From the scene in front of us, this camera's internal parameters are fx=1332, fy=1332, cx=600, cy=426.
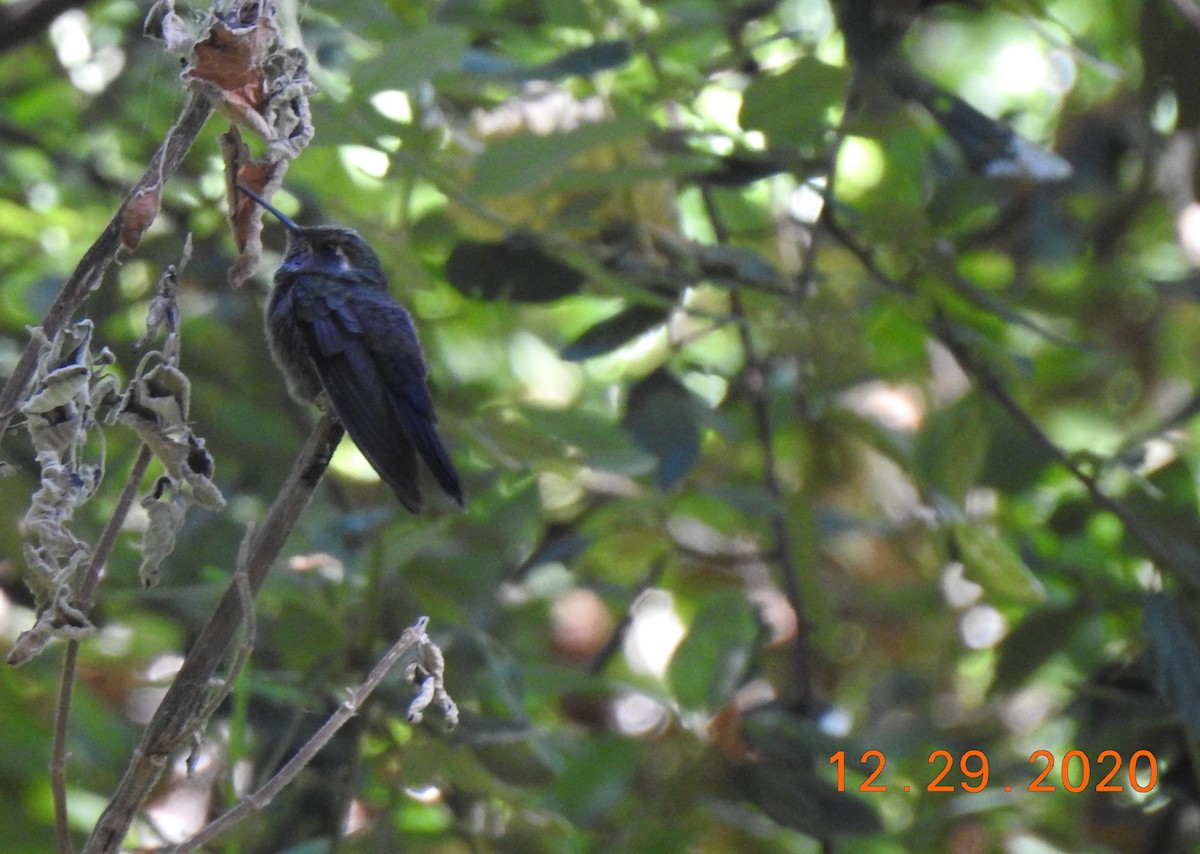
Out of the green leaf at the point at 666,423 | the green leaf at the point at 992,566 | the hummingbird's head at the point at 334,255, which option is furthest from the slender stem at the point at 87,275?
the green leaf at the point at 992,566

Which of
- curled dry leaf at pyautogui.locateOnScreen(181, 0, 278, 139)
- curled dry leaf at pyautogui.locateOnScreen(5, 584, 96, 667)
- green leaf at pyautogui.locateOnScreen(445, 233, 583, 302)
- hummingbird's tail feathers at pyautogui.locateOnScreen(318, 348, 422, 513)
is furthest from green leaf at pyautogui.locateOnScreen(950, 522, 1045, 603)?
curled dry leaf at pyautogui.locateOnScreen(5, 584, 96, 667)

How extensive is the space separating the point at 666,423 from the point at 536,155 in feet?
2.38

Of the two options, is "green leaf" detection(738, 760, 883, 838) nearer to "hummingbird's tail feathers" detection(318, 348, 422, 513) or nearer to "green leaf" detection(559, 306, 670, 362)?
"green leaf" detection(559, 306, 670, 362)

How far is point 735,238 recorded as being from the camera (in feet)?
11.1

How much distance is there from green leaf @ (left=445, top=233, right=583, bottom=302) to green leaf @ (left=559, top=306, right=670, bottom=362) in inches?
4.2

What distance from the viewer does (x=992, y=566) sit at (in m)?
2.39

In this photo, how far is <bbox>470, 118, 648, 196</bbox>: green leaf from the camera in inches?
89.5

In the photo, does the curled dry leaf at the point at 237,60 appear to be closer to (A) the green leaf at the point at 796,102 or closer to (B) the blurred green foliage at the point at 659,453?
(B) the blurred green foliage at the point at 659,453

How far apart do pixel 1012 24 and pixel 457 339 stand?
236 cm

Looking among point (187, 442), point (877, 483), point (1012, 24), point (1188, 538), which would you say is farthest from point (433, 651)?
point (1012, 24)

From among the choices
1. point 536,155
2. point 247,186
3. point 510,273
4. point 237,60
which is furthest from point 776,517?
point 237,60

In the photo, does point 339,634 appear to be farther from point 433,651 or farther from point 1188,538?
point 1188,538

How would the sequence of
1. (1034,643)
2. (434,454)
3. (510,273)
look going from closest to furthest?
(434,454), (510,273), (1034,643)

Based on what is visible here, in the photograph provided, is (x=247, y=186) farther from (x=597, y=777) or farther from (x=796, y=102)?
(x=597, y=777)
